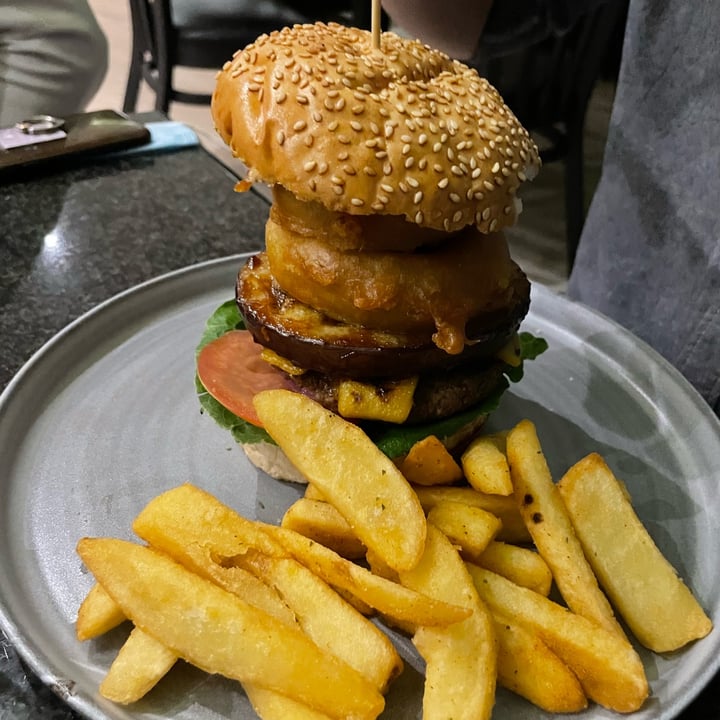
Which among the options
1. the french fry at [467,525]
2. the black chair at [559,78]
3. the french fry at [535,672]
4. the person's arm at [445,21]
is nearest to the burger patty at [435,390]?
the french fry at [467,525]

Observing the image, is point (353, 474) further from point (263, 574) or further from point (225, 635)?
point (225, 635)

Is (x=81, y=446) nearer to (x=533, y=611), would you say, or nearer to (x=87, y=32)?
(x=533, y=611)

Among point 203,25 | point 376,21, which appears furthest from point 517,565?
point 203,25

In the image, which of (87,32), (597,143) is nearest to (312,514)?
(87,32)

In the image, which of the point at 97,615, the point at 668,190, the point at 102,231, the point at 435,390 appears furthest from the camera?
the point at 102,231

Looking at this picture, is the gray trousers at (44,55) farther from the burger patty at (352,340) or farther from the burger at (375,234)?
the burger patty at (352,340)
